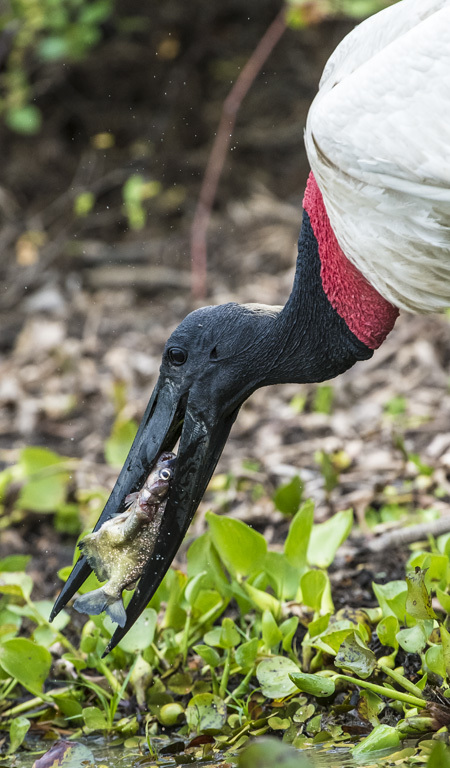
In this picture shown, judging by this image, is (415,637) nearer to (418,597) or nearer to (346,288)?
(418,597)

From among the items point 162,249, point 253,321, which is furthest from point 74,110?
point 253,321

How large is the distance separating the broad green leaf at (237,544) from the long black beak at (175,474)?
89mm

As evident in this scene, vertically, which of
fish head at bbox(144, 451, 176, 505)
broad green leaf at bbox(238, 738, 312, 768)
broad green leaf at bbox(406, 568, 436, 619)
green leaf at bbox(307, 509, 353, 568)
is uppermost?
broad green leaf at bbox(238, 738, 312, 768)

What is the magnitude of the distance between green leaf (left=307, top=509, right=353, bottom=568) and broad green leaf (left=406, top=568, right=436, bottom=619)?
1.89 ft

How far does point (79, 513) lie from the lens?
12.4ft

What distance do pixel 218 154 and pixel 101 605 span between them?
5062 mm

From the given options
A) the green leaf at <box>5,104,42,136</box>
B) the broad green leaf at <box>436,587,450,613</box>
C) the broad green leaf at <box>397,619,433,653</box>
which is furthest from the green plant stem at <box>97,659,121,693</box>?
the green leaf at <box>5,104,42,136</box>

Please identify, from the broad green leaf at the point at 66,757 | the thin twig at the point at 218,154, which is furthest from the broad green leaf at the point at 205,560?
the thin twig at the point at 218,154

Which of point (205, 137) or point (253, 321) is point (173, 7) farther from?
point (253, 321)

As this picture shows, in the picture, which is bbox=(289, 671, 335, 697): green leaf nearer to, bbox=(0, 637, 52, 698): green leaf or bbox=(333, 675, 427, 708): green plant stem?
bbox=(333, 675, 427, 708): green plant stem

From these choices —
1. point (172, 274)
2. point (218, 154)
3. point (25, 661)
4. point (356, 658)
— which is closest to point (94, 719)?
point (25, 661)

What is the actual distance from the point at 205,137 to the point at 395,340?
3221 mm

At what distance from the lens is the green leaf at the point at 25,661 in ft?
8.04

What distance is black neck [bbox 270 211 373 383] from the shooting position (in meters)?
2.72
